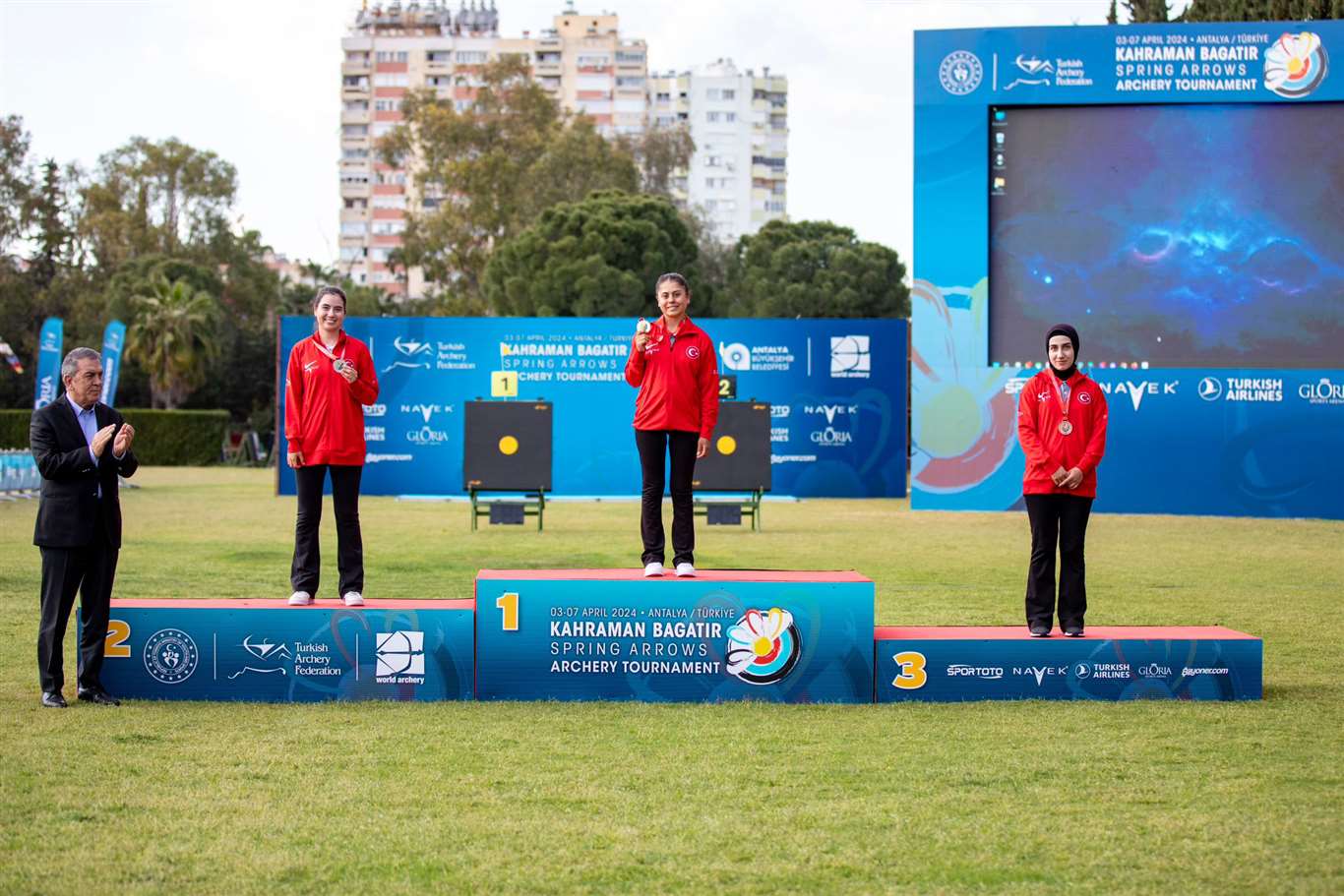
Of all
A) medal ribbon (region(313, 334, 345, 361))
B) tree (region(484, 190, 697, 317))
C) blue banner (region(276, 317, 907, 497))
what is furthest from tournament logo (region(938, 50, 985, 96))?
tree (region(484, 190, 697, 317))

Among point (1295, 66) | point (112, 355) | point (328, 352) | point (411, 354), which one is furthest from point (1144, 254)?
point (112, 355)

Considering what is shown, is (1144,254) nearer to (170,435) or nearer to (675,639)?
(675,639)

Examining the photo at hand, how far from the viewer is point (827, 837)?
452 cm

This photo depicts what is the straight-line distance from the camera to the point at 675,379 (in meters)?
7.53

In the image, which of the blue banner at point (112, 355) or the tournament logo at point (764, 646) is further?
the blue banner at point (112, 355)

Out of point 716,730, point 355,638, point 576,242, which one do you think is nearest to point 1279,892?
point 716,730

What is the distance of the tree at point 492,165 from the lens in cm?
5428

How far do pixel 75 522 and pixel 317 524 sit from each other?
1.11m

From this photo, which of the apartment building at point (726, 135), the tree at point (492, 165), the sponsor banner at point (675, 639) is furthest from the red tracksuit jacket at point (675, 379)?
the apartment building at point (726, 135)

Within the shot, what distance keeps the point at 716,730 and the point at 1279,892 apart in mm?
2545

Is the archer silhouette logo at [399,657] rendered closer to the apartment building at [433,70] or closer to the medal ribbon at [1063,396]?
the medal ribbon at [1063,396]

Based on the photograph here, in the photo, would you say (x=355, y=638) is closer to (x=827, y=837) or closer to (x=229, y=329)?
(x=827, y=837)

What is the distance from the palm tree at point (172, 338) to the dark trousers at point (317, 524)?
49168 millimetres

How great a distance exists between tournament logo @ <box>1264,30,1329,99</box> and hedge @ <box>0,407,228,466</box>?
34656 mm
